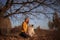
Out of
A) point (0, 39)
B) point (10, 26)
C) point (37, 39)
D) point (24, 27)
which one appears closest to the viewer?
point (24, 27)

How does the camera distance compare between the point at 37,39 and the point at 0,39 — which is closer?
the point at 0,39

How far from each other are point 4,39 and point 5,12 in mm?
1667

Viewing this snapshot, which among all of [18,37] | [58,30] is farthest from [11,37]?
[58,30]

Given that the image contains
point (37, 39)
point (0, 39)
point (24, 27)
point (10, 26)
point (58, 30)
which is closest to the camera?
point (24, 27)

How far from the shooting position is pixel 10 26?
55.4 ft

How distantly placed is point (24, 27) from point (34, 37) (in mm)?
1840

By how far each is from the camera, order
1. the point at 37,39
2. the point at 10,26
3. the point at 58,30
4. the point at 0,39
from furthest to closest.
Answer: the point at 58,30, the point at 10,26, the point at 37,39, the point at 0,39

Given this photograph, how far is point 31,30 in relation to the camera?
1412 centimetres

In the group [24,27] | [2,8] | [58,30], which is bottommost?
[58,30]

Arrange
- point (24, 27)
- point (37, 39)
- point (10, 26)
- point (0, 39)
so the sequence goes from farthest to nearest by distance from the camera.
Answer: point (10, 26)
point (37, 39)
point (0, 39)
point (24, 27)

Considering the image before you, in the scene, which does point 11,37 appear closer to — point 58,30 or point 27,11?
point 27,11

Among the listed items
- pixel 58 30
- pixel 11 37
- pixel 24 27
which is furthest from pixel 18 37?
pixel 58 30

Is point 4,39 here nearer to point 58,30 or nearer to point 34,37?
point 34,37

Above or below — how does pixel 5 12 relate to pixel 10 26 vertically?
above
